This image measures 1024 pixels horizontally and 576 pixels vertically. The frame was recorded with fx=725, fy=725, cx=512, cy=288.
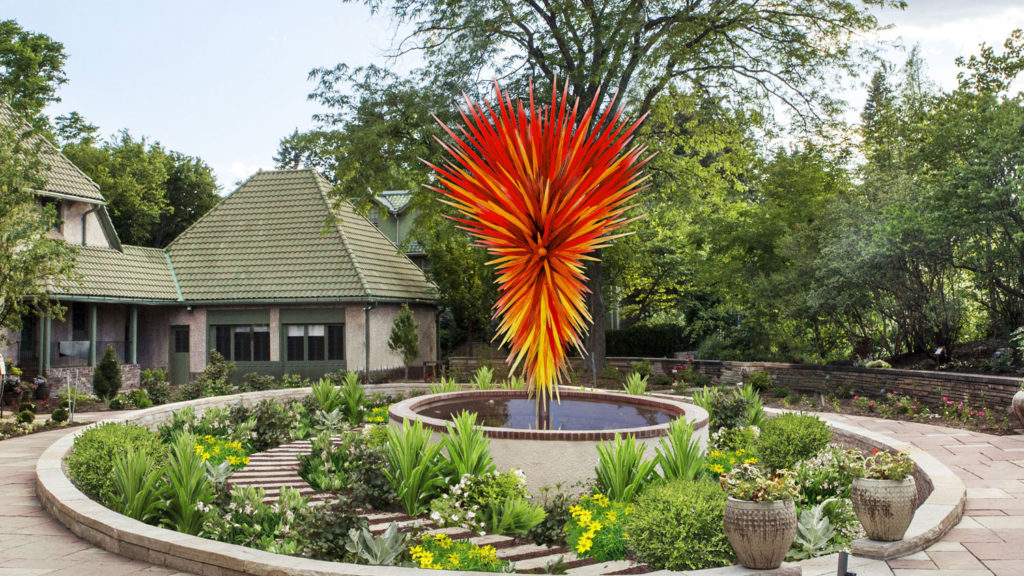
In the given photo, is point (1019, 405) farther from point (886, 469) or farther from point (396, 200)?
point (396, 200)

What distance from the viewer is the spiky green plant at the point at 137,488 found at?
728cm

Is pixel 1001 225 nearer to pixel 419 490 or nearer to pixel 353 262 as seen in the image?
pixel 419 490

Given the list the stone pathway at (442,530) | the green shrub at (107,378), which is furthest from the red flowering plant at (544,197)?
the green shrub at (107,378)

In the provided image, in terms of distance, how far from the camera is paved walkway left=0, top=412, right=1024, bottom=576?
233 inches

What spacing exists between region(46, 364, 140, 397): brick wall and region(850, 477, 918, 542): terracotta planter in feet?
64.6

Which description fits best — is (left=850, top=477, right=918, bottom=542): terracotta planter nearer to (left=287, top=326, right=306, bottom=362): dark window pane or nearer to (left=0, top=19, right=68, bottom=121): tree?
(left=287, top=326, right=306, bottom=362): dark window pane

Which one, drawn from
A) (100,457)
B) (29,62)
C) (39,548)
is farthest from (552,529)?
(29,62)

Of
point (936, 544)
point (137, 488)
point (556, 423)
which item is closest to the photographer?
point (936, 544)

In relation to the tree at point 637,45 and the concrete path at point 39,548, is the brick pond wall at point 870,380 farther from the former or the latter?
the concrete path at point 39,548

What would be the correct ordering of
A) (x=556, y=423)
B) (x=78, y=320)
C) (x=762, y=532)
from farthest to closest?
(x=78, y=320)
(x=556, y=423)
(x=762, y=532)

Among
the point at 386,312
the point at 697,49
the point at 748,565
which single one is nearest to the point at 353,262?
the point at 386,312

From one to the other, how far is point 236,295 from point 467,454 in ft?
62.2

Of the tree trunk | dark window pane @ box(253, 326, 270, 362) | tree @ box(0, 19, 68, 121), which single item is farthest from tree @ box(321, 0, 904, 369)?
tree @ box(0, 19, 68, 121)

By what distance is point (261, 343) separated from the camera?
82.8 ft
